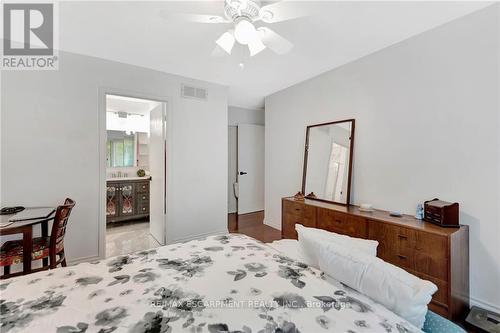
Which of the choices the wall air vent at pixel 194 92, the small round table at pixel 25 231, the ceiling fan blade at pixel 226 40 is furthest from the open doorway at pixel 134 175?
the ceiling fan blade at pixel 226 40

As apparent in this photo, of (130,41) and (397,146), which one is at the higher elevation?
(130,41)

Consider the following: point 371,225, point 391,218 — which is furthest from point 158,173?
point 391,218

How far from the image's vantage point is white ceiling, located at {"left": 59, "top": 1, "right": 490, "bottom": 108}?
1810 mm

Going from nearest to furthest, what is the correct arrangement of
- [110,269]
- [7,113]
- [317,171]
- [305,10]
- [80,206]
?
[110,269], [305,10], [7,113], [80,206], [317,171]

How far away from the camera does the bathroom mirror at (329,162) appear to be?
2846mm

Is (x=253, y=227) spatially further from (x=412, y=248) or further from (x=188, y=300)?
(x=188, y=300)

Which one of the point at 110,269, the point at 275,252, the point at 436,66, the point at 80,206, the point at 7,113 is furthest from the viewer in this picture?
the point at 80,206

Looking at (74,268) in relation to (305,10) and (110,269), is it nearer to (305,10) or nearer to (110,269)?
(110,269)

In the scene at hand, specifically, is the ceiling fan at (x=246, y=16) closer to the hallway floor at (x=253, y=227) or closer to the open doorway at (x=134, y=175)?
the open doorway at (x=134, y=175)

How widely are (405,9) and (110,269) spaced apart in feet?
9.59

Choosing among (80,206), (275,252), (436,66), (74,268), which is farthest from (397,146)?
(80,206)

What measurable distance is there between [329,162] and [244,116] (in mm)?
2718

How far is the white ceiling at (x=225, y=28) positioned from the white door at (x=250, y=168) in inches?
82.9

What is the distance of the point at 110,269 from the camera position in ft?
4.24
